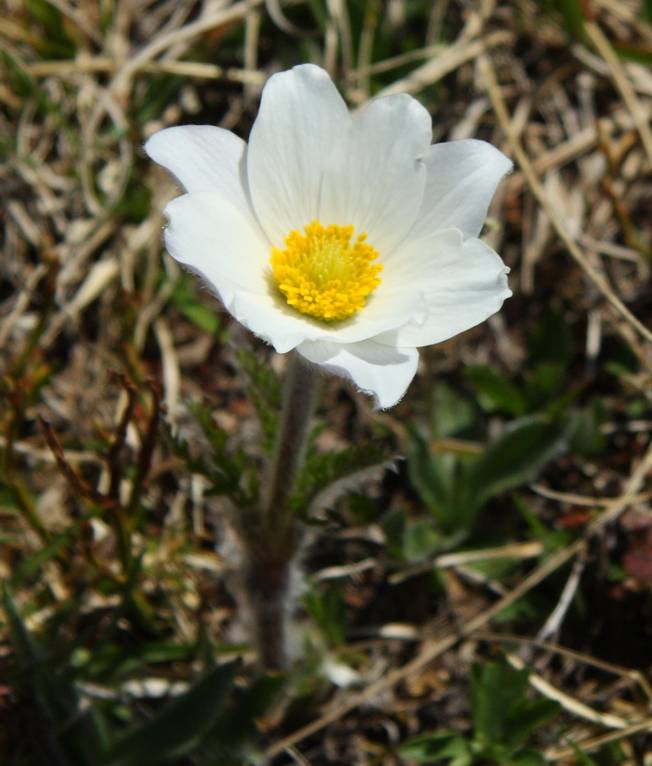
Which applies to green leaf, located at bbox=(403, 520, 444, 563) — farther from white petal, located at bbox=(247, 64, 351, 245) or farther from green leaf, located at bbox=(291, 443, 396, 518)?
white petal, located at bbox=(247, 64, 351, 245)

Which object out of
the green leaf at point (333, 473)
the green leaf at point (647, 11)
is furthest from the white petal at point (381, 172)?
the green leaf at point (647, 11)

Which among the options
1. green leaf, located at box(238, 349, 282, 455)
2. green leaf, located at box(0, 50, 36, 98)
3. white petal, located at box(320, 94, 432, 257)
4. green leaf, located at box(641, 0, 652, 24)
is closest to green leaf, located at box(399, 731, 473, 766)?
green leaf, located at box(238, 349, 282, 455)

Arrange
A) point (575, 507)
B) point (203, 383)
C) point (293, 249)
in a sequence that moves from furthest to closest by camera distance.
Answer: point (203, 383), point (575, 507), point (293, 249)

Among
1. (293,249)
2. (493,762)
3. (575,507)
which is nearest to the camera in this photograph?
(293,249)

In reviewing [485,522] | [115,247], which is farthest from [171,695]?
[115,247]

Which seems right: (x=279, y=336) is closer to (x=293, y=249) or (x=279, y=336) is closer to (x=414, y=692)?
(x=293, y=249)

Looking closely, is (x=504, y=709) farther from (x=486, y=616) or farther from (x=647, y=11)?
(x=647, y=11)
